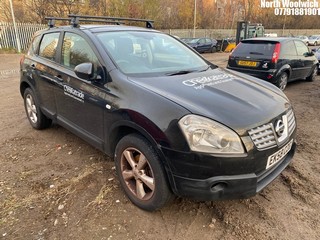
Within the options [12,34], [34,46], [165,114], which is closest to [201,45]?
[12,34]

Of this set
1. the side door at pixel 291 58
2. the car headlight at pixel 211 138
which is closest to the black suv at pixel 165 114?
the car headlight at pixel 211 138

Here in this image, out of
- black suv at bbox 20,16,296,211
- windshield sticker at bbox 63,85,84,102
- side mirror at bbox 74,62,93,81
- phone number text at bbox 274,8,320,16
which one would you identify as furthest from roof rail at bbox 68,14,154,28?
phone number text at bbox 274,8,320,16

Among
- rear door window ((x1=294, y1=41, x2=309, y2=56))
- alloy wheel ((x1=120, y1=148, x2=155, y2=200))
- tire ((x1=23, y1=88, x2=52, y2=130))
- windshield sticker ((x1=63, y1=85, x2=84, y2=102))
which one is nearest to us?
alloy wheel ((x1=120, y1=148, x2=155, y2=200))

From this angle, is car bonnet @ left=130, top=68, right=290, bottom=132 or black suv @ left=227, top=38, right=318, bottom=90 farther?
black suv @ left=227, top=38, right=318, bottom=90

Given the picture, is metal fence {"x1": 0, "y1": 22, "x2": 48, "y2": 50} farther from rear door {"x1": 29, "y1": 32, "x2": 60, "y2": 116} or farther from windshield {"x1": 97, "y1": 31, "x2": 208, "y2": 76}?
windshield {"x1": 97, "y1": 31, "x2": 208, "y2": 76}

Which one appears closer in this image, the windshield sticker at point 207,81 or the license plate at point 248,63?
the windshield sticker at point 207,81

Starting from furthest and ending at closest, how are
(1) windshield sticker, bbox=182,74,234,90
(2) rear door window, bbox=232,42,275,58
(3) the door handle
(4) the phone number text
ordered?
(4) the phone number text, (2) rear door window, bbox=232,42,275,58, (3) the door handle, (1) windshield sticker, bbox=182,74,234,90

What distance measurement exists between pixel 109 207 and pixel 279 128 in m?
1.78

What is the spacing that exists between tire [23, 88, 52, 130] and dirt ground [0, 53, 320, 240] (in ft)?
2.13

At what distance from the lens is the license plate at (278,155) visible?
93.7 inches

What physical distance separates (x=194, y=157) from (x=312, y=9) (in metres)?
55.3

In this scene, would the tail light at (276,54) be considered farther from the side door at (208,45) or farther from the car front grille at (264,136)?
the side door at (208,45)

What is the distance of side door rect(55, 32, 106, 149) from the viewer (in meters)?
2.94

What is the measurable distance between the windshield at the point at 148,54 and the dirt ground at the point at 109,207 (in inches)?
52.1
